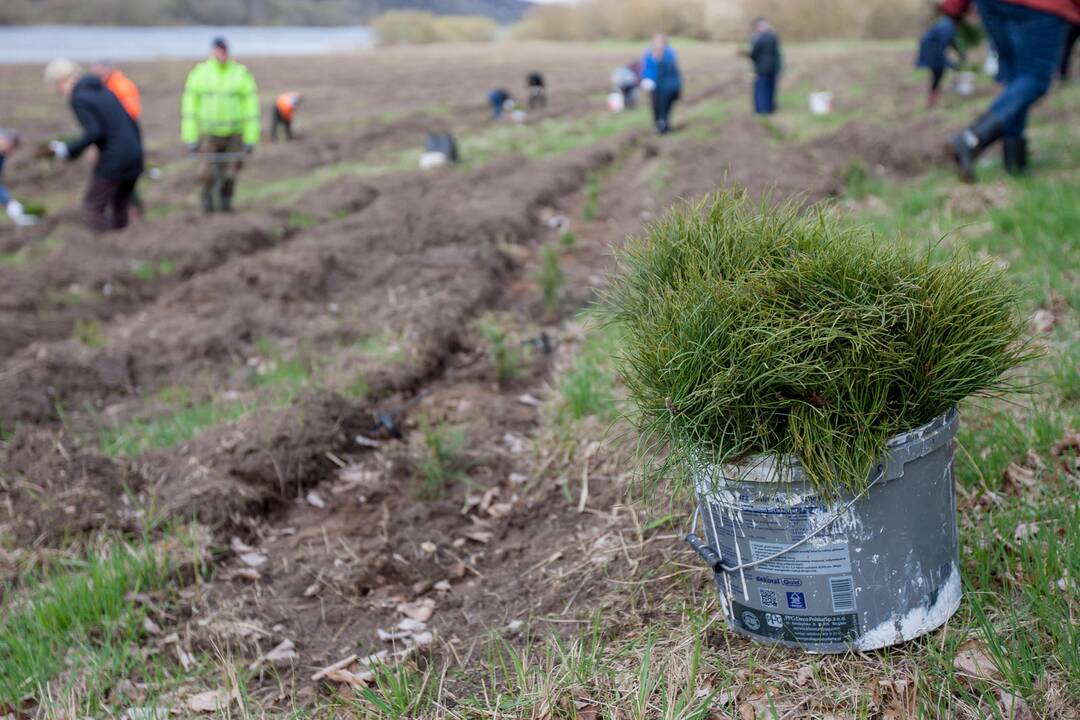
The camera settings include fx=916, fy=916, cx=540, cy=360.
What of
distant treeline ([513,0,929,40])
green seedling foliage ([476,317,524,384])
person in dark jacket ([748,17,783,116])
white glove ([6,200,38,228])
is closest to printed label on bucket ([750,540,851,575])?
green seedling foliage ([476,317,524,384])

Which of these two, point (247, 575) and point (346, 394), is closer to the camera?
point (247, 575)

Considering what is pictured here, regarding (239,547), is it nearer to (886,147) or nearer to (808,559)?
(808,559)

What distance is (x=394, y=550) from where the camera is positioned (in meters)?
3.95

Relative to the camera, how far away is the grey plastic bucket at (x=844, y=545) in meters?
2.29

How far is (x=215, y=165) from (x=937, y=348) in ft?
36.6

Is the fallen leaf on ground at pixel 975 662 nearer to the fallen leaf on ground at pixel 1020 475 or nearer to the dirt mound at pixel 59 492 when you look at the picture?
the fallen leaf on ground at pixel 1020 475

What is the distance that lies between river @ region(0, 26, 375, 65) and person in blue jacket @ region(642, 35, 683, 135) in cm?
2467

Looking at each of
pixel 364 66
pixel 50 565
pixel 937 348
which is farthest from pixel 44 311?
pixel 364 66

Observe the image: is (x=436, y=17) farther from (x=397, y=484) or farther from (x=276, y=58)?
(x=397, y=484)

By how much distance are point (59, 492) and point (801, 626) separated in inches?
135

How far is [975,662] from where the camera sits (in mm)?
2387

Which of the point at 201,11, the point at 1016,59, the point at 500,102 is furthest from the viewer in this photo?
the point at 201,11

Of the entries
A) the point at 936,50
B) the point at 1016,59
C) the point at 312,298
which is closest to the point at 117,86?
the point at 312,298

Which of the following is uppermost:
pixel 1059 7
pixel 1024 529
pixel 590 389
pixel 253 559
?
pixel 1059 7
